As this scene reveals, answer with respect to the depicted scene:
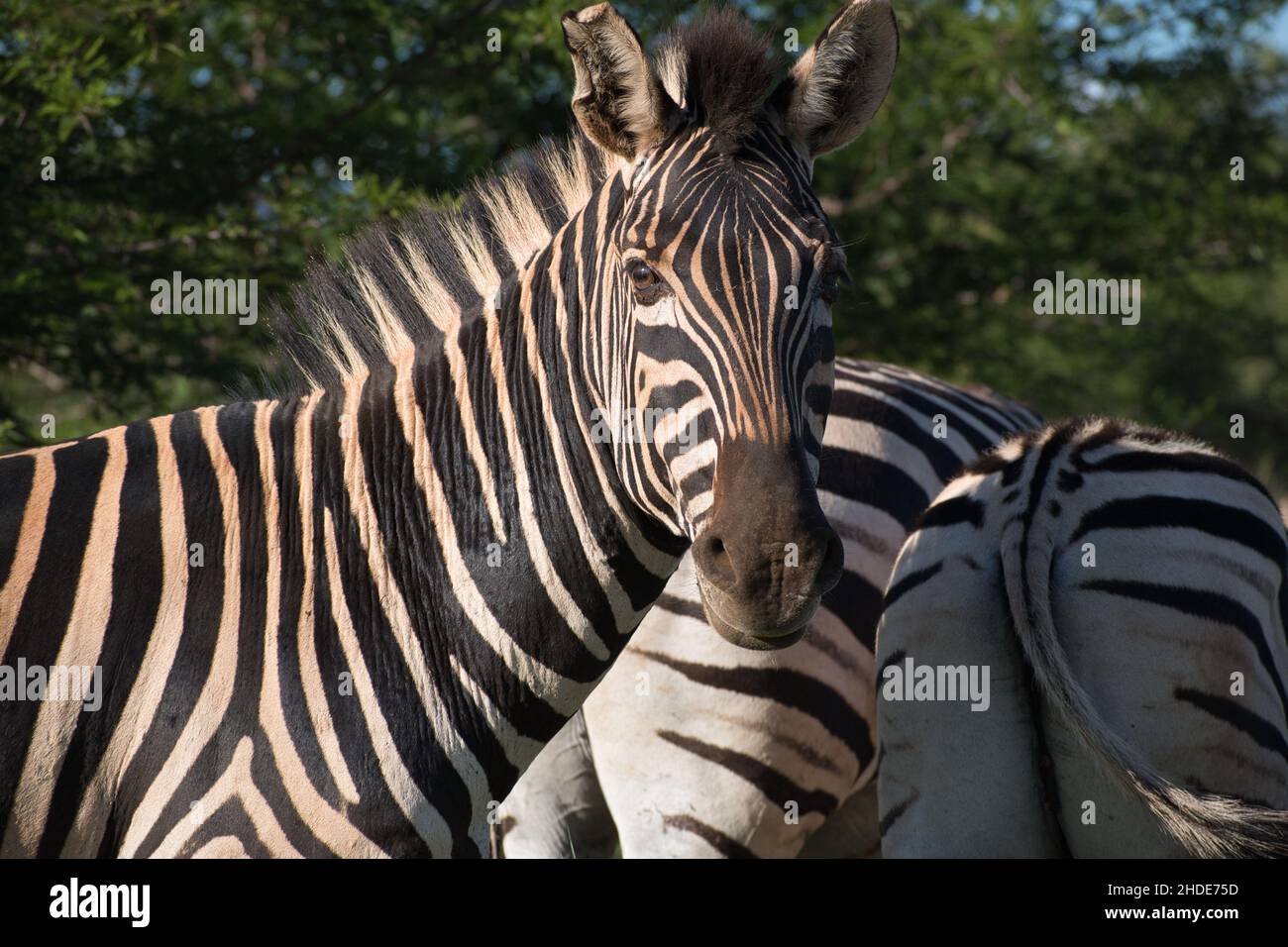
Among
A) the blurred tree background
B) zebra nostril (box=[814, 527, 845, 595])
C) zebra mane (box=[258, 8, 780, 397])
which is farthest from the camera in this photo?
the blurred tree background

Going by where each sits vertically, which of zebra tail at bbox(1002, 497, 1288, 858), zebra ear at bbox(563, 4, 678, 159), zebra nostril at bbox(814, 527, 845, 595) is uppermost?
zebra ear at bbox(563, 4, 678, 159)

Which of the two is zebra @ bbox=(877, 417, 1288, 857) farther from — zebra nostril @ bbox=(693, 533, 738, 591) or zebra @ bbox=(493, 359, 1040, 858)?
zebra nostril @ bbox=(693, 533, 738, 591)

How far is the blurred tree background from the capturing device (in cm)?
619

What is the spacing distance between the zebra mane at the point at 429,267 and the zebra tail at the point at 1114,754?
1.62 m

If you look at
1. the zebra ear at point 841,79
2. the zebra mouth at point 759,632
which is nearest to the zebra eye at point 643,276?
the zebra ear at point 841,79

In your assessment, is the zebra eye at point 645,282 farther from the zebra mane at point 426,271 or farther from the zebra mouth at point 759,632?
the zebra mouth at point 759,632

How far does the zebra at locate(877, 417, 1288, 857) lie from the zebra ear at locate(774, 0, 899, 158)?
3.82 ft

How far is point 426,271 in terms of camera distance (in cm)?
351

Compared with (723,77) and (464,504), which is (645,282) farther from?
(464,504)

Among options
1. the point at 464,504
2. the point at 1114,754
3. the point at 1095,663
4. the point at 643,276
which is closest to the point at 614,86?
the point at 643,276

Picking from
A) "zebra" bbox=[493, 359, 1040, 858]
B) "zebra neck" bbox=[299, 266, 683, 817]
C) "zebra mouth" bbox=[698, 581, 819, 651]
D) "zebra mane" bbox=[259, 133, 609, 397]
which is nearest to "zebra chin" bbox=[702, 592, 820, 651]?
"zebra mouth" bbox=[698, 581, 819, 651]

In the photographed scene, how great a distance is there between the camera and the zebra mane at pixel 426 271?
346cm

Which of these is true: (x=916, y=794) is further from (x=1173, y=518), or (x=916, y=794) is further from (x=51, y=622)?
(x=51, y=622)
